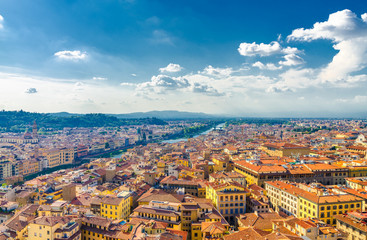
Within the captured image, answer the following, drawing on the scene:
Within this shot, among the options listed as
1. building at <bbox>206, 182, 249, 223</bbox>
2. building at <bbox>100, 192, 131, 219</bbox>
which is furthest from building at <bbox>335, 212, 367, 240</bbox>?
building at <bbox>100, 192, 131, 219</bbox>

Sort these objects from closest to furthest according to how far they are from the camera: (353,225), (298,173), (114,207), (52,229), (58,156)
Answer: (52,229) → (353,225) → (114,207) → (298,173) → (58,156)

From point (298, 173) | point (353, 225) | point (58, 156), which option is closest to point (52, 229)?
point (353, 225)

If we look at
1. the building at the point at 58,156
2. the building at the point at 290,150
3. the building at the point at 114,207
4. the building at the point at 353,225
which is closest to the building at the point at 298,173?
the building at the point at 353,225

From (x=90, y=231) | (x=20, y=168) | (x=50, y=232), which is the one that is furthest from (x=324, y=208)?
(x=20, y=168)

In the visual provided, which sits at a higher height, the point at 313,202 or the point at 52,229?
the point at 313,202

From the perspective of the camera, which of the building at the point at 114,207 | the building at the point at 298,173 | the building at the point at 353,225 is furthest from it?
the building at the point at 298,173

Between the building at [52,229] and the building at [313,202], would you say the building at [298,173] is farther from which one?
the building at [52,229]

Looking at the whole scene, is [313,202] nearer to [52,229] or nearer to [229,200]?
[229,200]

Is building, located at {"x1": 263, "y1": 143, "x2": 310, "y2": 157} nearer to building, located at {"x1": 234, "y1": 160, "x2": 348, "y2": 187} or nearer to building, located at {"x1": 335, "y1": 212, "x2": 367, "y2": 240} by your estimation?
building, located at {"x1": 234, "y1": 160, "x2": 348, "y2": 187}

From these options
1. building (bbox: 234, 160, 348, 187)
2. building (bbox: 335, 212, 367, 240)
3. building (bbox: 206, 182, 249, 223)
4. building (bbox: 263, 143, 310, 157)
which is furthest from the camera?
building (bbox: 263, 143, 310, 157)

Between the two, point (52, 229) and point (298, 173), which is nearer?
point (52, 229)

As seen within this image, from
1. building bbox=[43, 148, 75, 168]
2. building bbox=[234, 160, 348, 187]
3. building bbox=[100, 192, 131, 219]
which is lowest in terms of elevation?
building bbox=[43, 148, 75, 168]
